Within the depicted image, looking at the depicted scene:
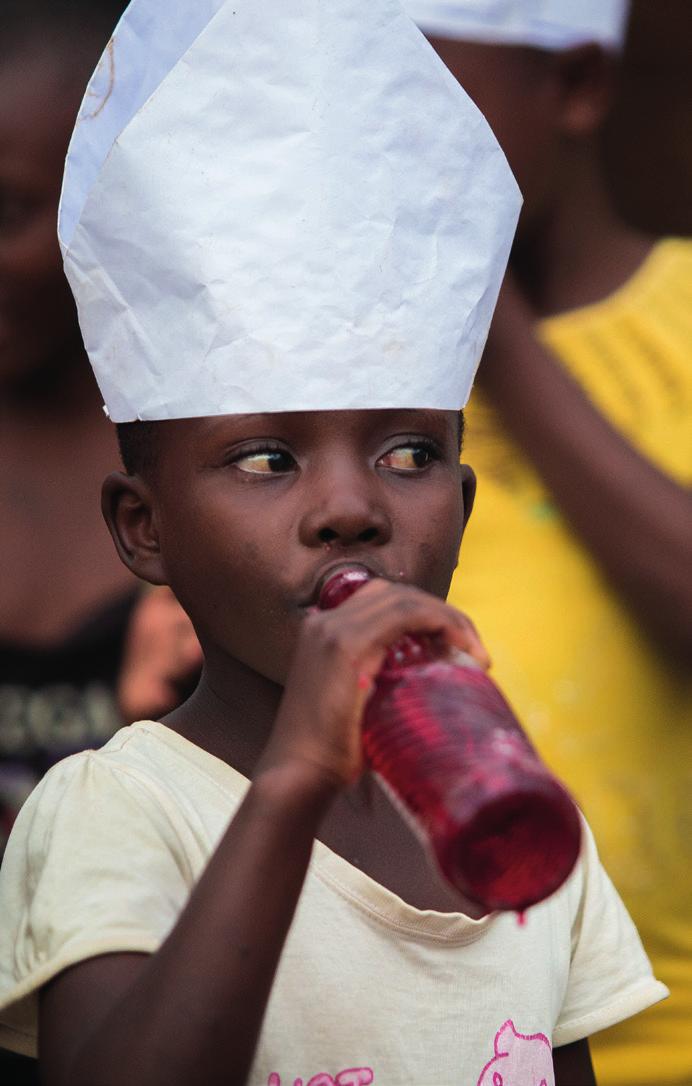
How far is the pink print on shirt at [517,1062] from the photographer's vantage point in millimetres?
1468

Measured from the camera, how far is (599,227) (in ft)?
8.49

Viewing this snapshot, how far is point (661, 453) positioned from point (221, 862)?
4.39 ft

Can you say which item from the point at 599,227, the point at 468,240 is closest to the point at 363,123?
the point at 468,240

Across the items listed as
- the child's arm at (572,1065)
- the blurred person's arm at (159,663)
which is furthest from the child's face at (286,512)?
the blurred person's arm at (159,663)

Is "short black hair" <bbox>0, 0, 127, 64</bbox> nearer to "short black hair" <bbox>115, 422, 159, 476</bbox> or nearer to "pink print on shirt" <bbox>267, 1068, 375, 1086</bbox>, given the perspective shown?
"short black hair" <bbox>115, 422, 159, 476</bbox>

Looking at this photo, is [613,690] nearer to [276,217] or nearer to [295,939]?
[295,939]

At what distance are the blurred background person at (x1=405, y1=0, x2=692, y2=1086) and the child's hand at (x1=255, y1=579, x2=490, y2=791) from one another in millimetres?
1087

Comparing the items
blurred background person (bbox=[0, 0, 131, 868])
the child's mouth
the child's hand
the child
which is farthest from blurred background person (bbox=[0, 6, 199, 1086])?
the child's hand

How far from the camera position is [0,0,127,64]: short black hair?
8.52 feet

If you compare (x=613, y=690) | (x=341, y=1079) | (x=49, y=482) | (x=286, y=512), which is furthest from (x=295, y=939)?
(x=49, y=482)

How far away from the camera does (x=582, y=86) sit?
254cm

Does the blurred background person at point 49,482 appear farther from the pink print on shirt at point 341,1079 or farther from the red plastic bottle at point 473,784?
the red plastic bottle at point 473,784

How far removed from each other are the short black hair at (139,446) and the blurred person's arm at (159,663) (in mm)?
868

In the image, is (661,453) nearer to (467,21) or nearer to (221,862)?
(467,21)
